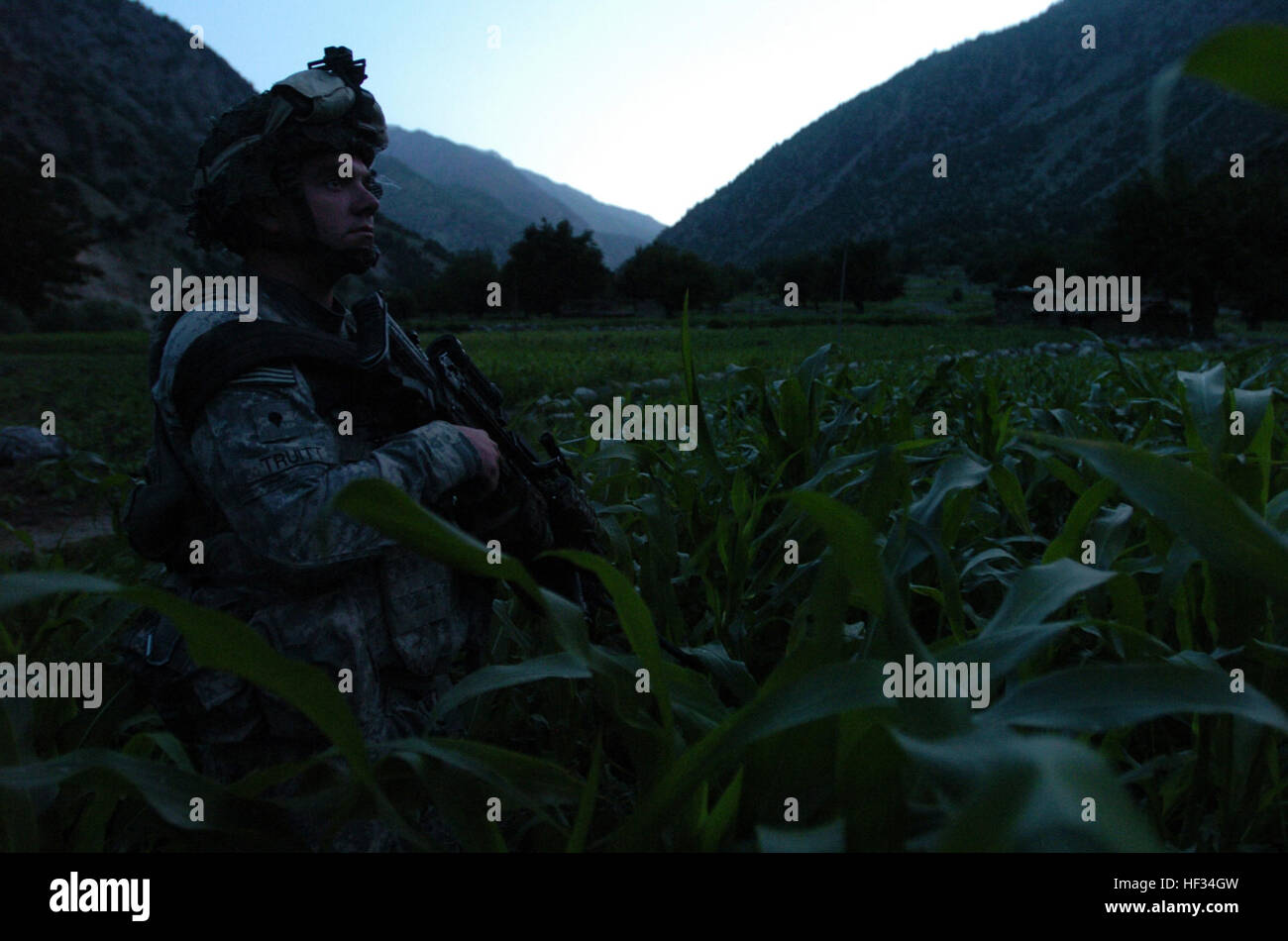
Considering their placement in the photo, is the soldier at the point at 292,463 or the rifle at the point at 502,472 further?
the rifle at the point at 502,472

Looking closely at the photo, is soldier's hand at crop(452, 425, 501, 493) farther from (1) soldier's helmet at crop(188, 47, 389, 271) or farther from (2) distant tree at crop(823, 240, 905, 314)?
(2) distant tree at crop(823, 240, 905, 314)

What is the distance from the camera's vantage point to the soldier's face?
134 cm

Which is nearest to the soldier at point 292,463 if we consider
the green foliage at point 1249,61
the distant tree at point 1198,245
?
the green foliage at point 1249,61

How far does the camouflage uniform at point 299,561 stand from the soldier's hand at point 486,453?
0.02m

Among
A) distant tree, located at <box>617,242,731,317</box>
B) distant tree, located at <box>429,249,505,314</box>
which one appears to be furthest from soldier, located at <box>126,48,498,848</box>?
distant tree, located at <box>617,242,731,317</box>

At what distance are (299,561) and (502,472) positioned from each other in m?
0.45

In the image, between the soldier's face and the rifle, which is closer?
the soldier's face

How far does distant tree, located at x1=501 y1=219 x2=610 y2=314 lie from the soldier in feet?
154

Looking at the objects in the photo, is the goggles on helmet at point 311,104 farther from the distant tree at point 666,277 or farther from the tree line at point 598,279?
the distant tree at point 666,277

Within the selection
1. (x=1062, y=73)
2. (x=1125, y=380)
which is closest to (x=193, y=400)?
(x=1125, y=380)

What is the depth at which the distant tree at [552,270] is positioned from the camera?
48500 mm
